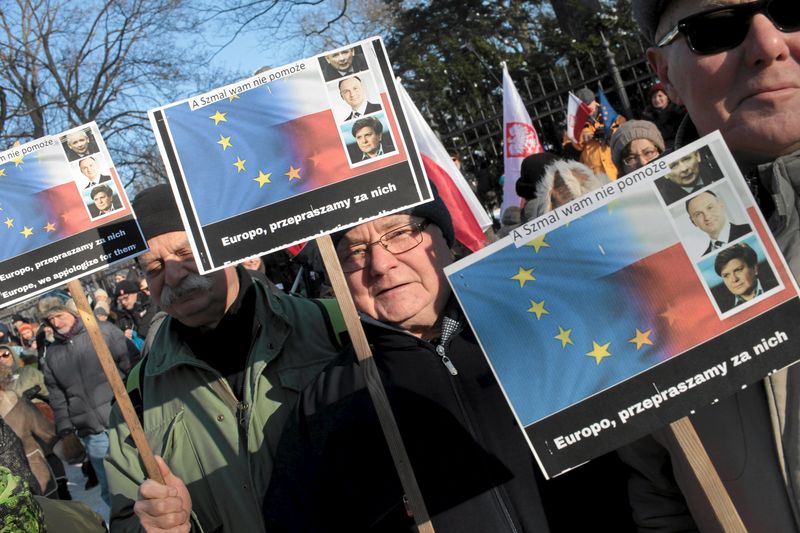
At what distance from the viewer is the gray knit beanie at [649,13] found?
186 cm

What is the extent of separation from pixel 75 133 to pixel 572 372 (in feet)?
6.49

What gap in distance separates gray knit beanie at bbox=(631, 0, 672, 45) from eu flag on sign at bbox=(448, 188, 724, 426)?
453 mm

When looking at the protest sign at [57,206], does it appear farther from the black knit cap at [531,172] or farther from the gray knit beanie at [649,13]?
the black knit cap at [531,172]

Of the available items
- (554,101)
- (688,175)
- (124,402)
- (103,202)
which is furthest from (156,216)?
(554,101)

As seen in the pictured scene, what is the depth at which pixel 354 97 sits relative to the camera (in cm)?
232

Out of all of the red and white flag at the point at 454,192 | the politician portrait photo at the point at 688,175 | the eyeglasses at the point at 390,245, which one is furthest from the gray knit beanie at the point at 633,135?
the politician portrait photo at the point at 688,175

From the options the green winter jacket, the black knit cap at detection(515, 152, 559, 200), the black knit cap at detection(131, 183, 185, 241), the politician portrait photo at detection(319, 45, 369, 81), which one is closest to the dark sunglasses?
the politician portrait photo at detection(319, 45, 369, 81)

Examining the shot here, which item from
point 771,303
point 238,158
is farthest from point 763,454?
point 238,158

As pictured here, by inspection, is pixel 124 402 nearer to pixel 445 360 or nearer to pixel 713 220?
pixel 445 360

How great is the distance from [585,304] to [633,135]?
3.70 metres

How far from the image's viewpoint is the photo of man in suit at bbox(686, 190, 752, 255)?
1.67 metres

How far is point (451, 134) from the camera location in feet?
35.0

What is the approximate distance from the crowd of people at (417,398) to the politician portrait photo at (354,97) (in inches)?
14.0

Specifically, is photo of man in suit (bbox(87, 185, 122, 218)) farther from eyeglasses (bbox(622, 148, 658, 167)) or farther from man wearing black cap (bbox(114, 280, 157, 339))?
man wearing black cap (bbox(114, 280, 157, 339))
